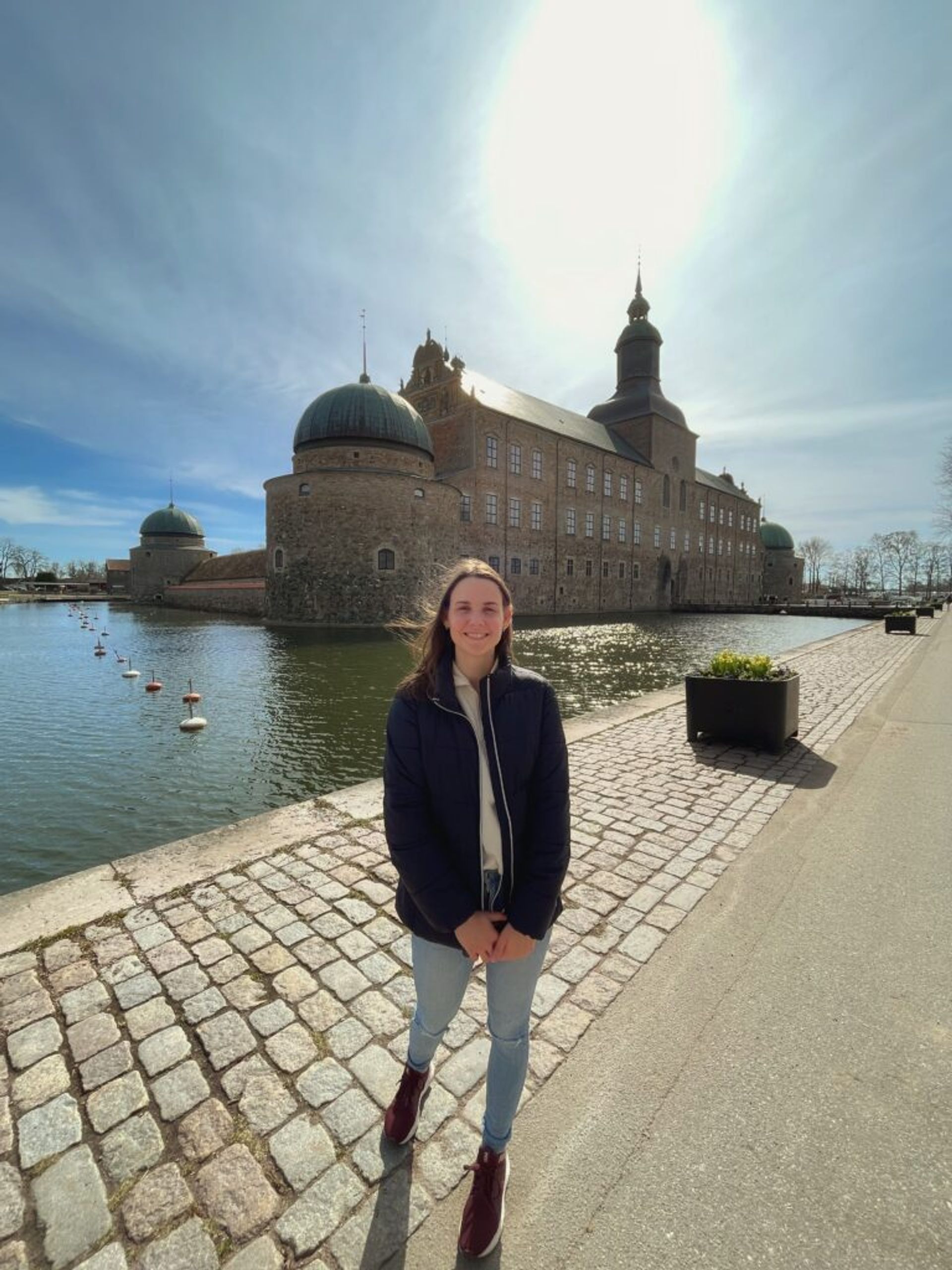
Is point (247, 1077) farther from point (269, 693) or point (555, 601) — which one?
point (555, 601)

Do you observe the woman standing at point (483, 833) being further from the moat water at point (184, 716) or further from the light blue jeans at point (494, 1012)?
the moat water at point (184, 716)

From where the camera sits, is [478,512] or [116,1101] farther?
[478,512]

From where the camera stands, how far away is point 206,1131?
6.53ft

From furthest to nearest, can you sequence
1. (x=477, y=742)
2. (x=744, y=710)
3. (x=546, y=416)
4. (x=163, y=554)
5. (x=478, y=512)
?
(x=163, y=554)
(x=546, y=416)
(x=478, y=512)
(x=744, y=710)
(x=477, y=742)

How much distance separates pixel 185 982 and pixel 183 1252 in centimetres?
126

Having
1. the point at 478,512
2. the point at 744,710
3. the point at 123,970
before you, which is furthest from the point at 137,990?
the point at 478,512

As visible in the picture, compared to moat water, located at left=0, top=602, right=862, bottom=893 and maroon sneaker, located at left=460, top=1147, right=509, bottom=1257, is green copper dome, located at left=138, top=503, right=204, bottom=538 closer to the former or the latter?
moat water, located at left=0, top=602, right=862, bottom=893

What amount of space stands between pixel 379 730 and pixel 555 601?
3596 cm

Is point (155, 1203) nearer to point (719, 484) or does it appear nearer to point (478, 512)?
point (478, 512)

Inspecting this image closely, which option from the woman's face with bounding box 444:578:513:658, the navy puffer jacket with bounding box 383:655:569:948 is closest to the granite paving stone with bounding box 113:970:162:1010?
the navy puffer jacket with bounding box 383:655:569:948

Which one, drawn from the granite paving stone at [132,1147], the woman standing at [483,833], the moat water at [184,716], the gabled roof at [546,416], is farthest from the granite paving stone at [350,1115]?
the gabled roof at [546,416]

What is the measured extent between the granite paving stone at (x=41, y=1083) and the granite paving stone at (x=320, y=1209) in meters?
1.09

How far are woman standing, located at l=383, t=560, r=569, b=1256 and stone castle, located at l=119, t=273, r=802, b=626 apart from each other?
20.9 m

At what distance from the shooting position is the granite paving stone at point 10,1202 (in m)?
1.67
